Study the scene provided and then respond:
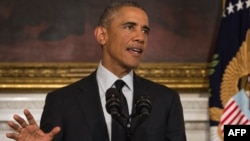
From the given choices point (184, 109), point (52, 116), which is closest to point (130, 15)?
point (52, 116)

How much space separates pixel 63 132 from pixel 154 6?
1621mm

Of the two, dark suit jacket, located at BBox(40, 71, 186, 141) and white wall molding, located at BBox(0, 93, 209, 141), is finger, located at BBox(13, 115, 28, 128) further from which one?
white wall molding, located at BBox(0, 93, 209, 141)

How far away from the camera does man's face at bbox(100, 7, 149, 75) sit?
192 cm

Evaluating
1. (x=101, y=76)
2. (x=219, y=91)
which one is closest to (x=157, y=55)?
(x=219, y=91)

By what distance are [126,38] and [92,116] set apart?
1.28ft

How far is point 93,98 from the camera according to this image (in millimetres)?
1974

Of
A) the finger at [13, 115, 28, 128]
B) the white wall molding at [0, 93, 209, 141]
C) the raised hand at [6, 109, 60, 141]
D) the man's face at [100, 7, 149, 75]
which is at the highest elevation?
the man's face at [100, 7, 149, 75]

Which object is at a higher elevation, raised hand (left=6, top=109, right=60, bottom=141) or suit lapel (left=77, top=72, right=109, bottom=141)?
suit lapel (left=77, top=72, right=109, bottom=141)

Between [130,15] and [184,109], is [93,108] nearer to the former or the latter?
[130,15]

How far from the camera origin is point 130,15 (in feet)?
6.54

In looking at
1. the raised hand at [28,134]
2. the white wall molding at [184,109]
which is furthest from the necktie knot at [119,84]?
the white wall molding at [184,109]

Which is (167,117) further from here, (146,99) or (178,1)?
(178,1)

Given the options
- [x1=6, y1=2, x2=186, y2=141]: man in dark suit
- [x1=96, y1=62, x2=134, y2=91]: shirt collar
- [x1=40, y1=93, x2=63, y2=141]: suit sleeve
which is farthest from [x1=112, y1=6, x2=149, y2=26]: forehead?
[x1=40, y1=93, x2=63, y2=141]: suit sleeve

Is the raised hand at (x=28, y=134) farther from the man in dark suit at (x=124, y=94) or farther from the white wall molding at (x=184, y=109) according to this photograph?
the white wall molding at (x=184, y=109)
